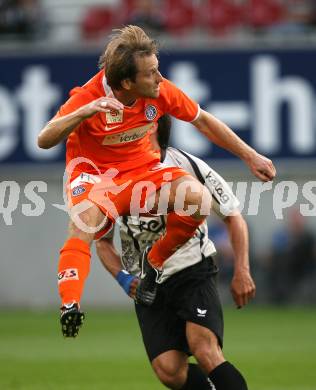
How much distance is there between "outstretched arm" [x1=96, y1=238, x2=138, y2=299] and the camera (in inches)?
274

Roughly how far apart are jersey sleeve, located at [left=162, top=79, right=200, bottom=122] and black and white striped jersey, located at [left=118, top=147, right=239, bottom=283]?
1.16 feet

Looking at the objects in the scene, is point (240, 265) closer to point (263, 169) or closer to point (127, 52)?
point (263, 169)

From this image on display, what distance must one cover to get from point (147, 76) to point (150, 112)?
0.40 m

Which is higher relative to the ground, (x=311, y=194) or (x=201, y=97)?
(x=201, y=97)

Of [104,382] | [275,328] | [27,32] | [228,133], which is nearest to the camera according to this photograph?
[228,133]

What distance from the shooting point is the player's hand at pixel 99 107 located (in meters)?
6.07

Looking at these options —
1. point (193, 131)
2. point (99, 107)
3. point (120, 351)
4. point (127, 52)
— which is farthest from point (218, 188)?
point (193, 131)

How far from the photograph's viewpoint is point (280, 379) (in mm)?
9945

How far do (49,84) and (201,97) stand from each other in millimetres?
2337

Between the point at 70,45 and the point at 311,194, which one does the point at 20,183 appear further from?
the point at 311,194

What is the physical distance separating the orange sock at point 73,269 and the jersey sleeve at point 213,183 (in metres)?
1.15

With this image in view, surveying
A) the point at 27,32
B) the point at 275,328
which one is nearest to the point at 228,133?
the point at 275,328

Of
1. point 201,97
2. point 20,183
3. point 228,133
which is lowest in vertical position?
point 20,183

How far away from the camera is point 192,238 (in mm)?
7125
